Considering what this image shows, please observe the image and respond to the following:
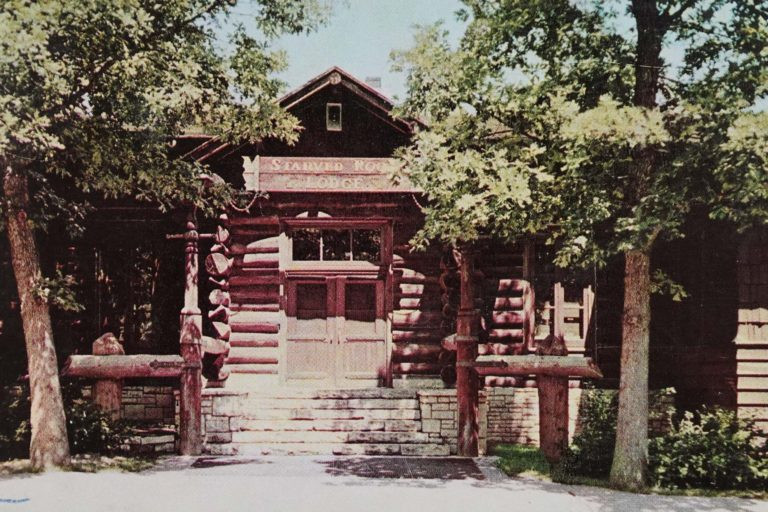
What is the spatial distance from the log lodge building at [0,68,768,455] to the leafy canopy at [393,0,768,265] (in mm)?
3769

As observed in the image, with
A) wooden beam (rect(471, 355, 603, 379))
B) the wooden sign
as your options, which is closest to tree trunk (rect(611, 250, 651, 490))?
wooden beam (rect(471, 355, 603, 379))

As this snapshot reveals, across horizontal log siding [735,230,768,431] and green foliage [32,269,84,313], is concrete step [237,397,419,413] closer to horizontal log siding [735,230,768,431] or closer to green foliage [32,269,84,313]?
green foliage [32,269,84,313]

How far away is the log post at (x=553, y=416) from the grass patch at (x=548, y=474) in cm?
24

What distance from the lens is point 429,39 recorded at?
10820 mm

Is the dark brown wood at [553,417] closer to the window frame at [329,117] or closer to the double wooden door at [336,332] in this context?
the double wooden door at [336,332]

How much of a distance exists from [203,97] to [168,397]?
6.43 metres

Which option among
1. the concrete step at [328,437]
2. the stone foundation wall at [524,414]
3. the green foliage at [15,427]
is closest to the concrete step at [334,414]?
the concrete step at [328,437]

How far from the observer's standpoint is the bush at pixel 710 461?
1050 centimetres

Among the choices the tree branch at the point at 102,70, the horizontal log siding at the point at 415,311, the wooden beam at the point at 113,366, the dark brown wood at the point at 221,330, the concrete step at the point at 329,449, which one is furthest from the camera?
the horizontal log siding at the point at 415,311

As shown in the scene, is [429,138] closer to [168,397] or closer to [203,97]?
[203,97]

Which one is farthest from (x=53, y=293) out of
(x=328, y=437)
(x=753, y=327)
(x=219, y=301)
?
(x=753, y=327)

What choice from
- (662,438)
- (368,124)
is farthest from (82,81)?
(662,438)

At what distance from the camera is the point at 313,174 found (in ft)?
48.3

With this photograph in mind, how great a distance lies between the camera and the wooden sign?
14.7m
